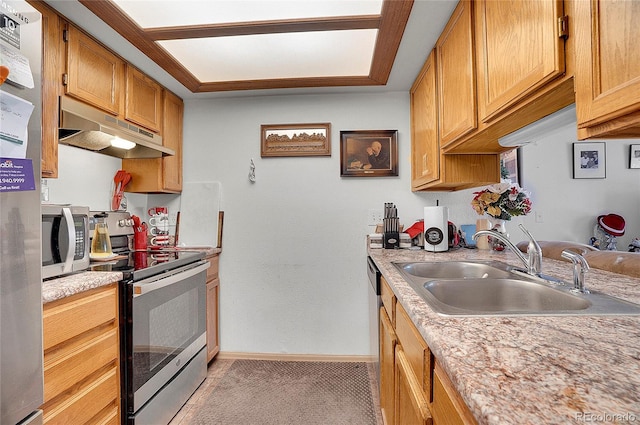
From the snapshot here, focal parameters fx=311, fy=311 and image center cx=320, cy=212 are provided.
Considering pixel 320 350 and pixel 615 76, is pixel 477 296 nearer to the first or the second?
pixel 615 76

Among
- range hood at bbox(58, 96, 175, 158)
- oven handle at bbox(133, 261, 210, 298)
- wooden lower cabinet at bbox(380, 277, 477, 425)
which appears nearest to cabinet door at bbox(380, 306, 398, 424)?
wooden lower cabinet at bbox(380, 277, 477, 425)

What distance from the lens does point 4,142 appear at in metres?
0.75

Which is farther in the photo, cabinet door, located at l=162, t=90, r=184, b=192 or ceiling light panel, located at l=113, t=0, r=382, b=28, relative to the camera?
cabinet door, located at l=162, t=90, r=184, b=192

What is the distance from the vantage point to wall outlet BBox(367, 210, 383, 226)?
8.58 feet

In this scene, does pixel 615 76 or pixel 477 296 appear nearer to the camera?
pixel 615 76

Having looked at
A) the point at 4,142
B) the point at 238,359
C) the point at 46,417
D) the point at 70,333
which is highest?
the point at 4,142

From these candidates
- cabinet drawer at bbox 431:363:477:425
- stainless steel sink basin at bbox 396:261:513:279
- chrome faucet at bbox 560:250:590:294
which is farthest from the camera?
stainless steel sink basin at bbox 396:261:513:279

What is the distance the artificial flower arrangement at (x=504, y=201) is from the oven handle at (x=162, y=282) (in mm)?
1932

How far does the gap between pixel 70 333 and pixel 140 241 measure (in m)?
1.26

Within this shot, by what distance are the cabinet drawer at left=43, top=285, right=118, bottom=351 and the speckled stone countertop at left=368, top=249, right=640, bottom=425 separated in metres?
1.23

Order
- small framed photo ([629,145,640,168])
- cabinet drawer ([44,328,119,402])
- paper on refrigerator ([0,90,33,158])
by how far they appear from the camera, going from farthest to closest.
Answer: small framed photo ([629,145,640,168])
cabinet drawer ([44,328,119,402])
paper on refrigerator ([0,90,33,158])

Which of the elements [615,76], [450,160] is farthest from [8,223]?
[450,160]

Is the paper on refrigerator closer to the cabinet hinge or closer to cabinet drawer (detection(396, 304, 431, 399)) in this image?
cabinet drawer (detection(396, 304, 431, 399))

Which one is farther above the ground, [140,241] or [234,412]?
[140,241]
